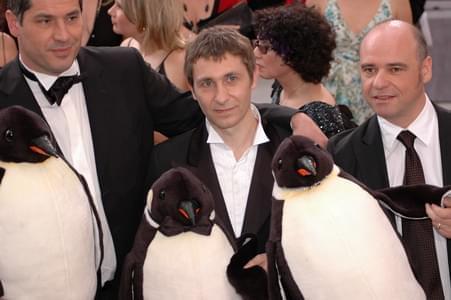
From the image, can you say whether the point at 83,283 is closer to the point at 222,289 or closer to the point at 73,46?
the point at 222,289

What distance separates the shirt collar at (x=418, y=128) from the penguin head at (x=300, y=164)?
37cm

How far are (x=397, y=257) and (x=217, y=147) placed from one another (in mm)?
640

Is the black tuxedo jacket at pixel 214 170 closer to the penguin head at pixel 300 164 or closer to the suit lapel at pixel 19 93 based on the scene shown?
the penguin head at pixel 300 164

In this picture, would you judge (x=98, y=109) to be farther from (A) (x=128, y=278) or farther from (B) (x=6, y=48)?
(B) (x=6, y=48)

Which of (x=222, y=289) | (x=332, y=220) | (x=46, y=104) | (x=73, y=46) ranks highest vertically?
(x=73, y=46)

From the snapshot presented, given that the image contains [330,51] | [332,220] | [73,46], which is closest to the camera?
[332,220]

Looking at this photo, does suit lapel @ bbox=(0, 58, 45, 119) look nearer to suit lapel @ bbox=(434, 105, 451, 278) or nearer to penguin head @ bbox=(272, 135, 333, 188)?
penguin head @ bbox=(272, 135, 333, 188)

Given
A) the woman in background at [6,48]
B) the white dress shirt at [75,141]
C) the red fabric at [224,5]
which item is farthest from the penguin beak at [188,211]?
the red fabric at [224,5]

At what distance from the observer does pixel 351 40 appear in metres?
3.82

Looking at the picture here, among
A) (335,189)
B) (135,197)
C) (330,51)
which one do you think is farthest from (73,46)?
(330,51)

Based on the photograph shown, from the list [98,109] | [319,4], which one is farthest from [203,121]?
[319,4]

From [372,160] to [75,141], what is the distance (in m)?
0.78

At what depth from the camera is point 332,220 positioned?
212 cm

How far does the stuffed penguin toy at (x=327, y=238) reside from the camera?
2105 mm
